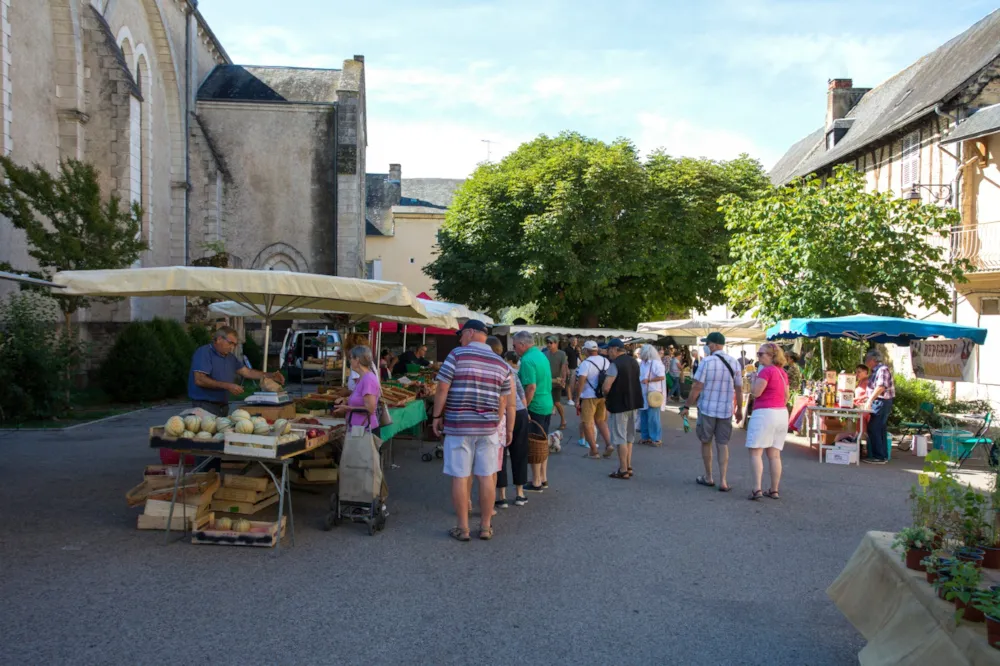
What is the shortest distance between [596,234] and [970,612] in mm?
27035

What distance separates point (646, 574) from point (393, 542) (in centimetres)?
215

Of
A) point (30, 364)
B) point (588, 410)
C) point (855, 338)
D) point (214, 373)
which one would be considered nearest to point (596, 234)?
point (855, 338)

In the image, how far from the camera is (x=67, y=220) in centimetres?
1530

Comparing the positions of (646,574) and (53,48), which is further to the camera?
(53,48)

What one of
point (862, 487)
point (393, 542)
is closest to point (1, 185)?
point (393, 542)

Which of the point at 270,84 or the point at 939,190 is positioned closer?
the point at 939,190

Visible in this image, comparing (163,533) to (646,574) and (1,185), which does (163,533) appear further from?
(1,185)

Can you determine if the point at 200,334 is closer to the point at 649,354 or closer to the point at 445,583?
the point at 649,354

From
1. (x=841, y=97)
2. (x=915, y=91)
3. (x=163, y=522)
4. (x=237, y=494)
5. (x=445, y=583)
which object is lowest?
(x=445, y=583)

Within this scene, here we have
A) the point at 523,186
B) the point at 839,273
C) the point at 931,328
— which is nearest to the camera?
the point at 931,328

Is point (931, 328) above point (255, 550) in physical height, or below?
above

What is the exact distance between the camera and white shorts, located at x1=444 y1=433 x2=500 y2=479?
691 cm

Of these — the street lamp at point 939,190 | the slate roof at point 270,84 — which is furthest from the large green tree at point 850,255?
the slate roof at point 270,84

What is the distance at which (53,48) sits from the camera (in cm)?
1912
